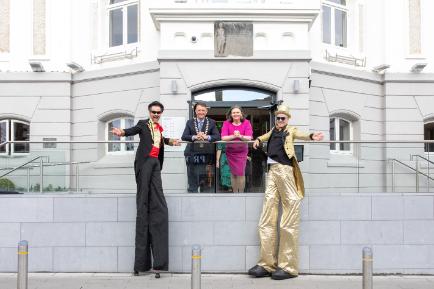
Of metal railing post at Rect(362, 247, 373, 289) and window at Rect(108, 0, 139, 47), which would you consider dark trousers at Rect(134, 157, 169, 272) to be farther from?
window at Rect(108, 0, 139, 47)

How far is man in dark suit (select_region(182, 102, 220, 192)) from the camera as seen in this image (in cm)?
1011

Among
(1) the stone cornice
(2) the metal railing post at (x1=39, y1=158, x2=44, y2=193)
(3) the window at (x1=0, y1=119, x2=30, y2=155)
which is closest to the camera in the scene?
(2) the metal railing post at (x1=39, y1=158, x2=44, y2=193)

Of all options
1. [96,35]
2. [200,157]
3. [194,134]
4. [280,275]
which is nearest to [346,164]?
[280,275]

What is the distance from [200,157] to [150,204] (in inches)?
49.0

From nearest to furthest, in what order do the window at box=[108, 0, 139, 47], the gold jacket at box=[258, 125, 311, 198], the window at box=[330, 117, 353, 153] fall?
the gold jacket at box=[258, 125, 311, 198]
the window at box=[330, 117, 353, 153]
the window at box=[108, 0, 139, 47]

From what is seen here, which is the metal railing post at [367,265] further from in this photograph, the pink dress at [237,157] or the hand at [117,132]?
the hand at [117,132]

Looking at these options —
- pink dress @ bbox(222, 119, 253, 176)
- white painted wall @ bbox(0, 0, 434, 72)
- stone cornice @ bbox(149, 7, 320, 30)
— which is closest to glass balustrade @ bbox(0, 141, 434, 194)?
pink dress @ bbox(222, 119, 253, 176)

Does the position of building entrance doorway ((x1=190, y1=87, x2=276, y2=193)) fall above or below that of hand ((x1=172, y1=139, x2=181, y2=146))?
above

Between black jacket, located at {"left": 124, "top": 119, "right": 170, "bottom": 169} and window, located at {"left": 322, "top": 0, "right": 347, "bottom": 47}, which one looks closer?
black jacket, located at {"left": 124, "top": 119, "right": 170, "bottom": 169}

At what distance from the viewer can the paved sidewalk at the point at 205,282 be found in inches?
355

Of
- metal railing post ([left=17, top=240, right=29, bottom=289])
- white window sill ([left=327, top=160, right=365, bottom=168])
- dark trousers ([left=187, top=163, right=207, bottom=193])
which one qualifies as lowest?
metal railing post ([left=17, top=240, right=29, bottom=289])

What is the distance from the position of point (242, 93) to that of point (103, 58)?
12.9 feet

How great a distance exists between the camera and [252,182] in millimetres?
10023

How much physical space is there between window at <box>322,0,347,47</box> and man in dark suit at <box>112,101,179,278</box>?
7.17 m
